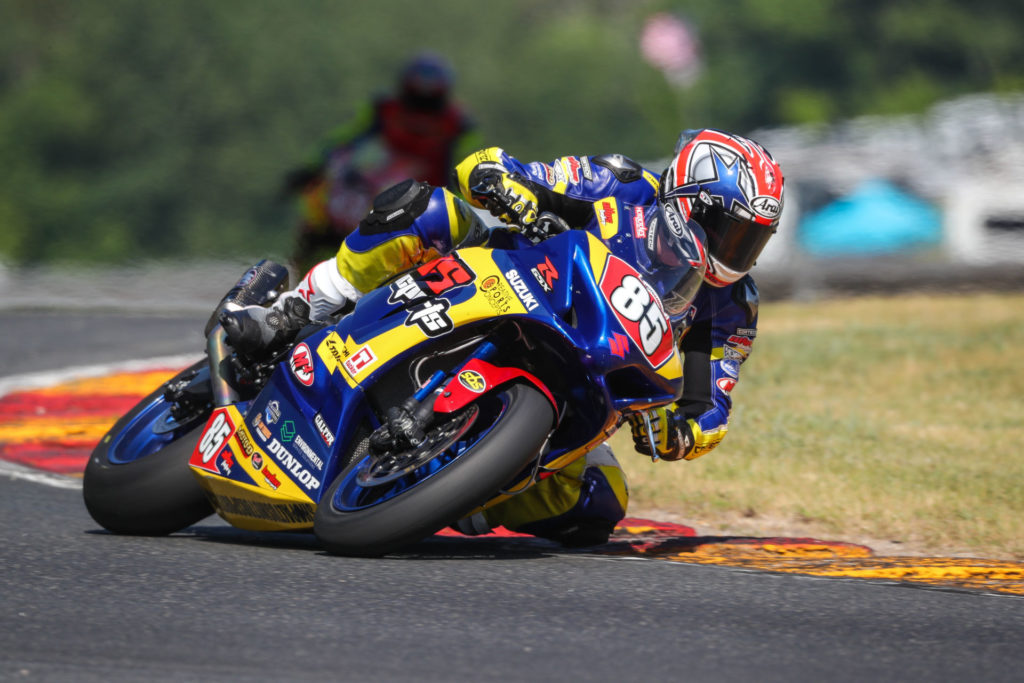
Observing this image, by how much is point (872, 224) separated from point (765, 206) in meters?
17.2

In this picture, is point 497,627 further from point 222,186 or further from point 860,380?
point 222,186

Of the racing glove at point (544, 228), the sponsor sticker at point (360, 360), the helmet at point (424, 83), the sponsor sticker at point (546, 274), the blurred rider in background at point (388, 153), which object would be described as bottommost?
the sponsor sticker at point (360, 360)

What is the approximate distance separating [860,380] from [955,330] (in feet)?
9.63

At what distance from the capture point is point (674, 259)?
4723 mm

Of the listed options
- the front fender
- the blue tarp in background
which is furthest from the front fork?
the blue tarp in background

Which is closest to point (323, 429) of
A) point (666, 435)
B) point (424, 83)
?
point (666, 435)

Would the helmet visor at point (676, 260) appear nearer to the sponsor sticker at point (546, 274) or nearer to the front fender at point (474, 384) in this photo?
the sponsor sticker at point (546, 274)

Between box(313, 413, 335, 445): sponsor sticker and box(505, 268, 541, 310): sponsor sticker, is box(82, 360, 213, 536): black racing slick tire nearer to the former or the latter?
box(313, 413, 335, 445): sponsor sticker

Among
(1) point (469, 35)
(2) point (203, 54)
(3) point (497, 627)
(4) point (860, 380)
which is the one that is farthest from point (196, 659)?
(1) point (469, 35)

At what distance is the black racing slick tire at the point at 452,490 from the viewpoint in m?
4.22

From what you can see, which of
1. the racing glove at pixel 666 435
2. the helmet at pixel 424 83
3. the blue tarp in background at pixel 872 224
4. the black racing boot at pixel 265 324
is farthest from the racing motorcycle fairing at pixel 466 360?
the blue tarp in background at pixel 872 224

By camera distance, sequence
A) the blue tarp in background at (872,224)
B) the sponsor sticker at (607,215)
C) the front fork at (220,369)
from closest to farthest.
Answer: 1. the sponsor sticker at (607,215)
2. the front fork at (220,369)
3. the blue tarp in background at (872,224)

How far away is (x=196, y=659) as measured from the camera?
3375 millimetres

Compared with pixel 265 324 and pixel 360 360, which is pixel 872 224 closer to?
pixel 265 324
